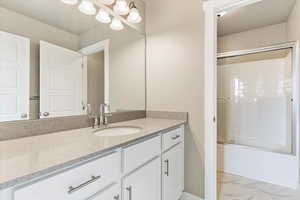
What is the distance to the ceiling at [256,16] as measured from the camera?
2.16m

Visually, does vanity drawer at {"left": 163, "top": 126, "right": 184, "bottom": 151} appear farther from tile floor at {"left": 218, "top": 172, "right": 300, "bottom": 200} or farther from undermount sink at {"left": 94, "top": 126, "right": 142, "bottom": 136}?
tile floor at {"left": 218, "top": 172, "right": 300, "bottom": 200}

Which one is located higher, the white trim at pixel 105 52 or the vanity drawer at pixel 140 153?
the white trim at pixel 105 52

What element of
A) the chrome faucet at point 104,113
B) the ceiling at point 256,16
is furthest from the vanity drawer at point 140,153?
the ceiling at point 256,16

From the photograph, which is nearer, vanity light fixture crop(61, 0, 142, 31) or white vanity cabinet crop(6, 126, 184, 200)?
white vanity cabinet crop(6, 126, 184, 200)

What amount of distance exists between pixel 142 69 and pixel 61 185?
5.09ft

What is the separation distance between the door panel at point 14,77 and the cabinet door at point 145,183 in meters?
0.76

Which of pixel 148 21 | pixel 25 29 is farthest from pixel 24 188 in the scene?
pixel 148 21

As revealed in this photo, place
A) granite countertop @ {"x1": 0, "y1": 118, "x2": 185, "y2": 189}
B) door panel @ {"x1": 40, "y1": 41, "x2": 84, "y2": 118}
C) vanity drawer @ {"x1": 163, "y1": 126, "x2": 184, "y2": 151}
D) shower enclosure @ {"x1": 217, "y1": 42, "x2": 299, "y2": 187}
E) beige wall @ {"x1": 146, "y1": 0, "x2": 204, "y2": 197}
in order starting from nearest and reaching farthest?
granite countertop @ {"x1": 0, "y1": 118, "x2": 185, "y2": 189} < door panel @ {"x1": 40, "y1": 41, "x2": 84, "y2": 118} < vanity drawer @ {"x1": 163, "y1": 126, "x2": 184, "y2": 151} < beige wall @ {"x1": 146, "y1": 0, "x2": 204, "y2": 197} < shower enclosure @ {"x1": 217, "y1": 42, "x2": 299, "y2": 187}

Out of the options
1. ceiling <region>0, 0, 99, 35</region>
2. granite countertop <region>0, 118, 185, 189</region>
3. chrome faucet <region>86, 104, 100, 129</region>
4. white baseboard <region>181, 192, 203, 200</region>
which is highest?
ceiling <region>0, 0, 99, 35</region>

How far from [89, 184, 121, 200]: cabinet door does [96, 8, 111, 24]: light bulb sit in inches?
54.0

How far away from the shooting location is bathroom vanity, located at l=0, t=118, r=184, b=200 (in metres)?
0.55

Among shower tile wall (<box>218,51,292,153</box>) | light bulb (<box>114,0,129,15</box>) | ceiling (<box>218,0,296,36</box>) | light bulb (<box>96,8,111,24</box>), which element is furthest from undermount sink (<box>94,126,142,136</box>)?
ceiling (<box>218,0,296,36</box>)

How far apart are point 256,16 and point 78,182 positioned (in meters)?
3.07

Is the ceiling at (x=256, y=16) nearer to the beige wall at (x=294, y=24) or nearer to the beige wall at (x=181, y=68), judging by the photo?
the beige wall at (x=294, y=24)
